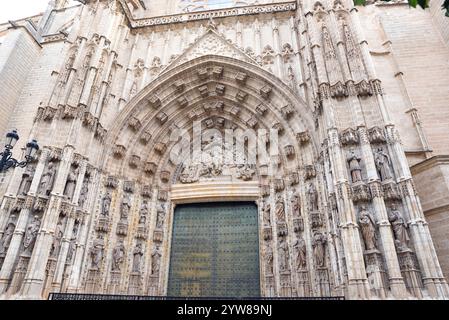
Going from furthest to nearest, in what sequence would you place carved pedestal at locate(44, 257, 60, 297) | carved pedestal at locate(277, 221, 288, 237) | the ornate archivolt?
carved pedestal at locate(277, 221, 288, 237) < the ornate archivolt < carved pedestal at locate(44, 257, 60, 297)

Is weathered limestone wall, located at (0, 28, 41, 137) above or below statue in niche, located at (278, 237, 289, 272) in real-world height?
above

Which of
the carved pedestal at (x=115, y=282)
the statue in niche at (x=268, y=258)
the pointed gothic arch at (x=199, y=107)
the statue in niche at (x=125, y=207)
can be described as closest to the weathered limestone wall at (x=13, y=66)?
the pointed gothic arch at (x=199, y=107)

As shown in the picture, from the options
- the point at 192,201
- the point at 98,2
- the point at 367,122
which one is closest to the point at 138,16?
the point at 98,2

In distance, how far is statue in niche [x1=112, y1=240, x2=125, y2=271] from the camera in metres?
8.12

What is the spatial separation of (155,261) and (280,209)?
3964mm

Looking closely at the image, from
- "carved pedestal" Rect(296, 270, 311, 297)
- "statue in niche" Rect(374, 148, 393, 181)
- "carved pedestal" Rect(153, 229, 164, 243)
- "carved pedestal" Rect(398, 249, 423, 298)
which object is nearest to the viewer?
"carved pedestal" Rect(398, 249, 423, 298)

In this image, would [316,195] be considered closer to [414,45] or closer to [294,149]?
[294,149]

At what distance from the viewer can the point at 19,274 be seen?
645 centimetres

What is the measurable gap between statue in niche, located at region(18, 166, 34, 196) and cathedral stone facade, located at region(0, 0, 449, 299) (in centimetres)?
3

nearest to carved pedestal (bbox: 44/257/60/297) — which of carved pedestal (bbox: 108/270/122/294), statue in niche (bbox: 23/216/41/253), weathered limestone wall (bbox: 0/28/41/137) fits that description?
statue in niche (bbox: 23/216/41/253)

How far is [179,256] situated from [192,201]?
1.76 metres

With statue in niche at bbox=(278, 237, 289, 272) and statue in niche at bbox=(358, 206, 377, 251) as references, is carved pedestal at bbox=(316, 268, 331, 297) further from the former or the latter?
statue in niche at bbox=(358, 206, 377, 251)

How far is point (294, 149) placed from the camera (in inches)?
347

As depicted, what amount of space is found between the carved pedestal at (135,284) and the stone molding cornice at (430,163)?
7948 millimetres
